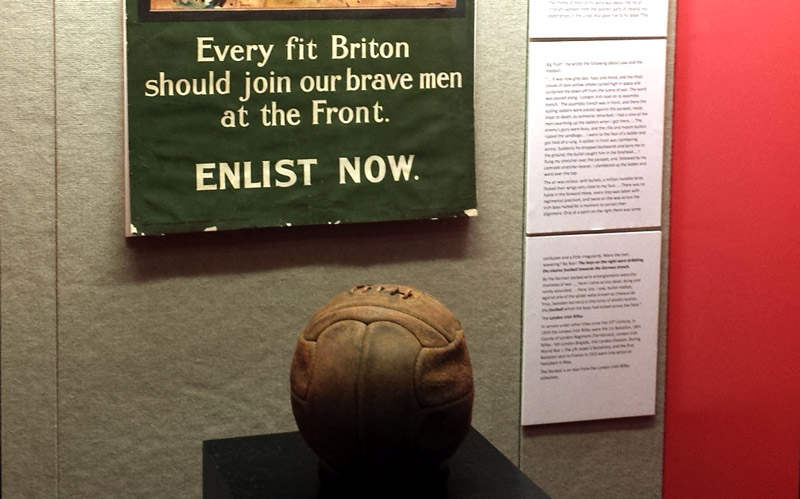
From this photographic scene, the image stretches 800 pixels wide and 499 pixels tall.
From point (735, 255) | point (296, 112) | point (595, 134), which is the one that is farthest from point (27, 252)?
point (735, 255)

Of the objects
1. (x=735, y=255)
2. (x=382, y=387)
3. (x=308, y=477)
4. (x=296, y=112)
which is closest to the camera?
(x=382, y=387)

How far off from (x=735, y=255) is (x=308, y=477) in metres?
1.63

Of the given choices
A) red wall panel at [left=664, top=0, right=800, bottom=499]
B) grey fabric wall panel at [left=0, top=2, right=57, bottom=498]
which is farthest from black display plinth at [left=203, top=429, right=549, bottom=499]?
red wall panel at [left=664, top=0, right=800, bottom=499]

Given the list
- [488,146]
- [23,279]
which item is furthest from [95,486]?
[488,146]

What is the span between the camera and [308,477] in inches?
105

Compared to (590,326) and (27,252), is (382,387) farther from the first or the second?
(590,326)

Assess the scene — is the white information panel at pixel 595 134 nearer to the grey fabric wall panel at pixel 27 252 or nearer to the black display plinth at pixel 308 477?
the black display plinth at pixel 308 477

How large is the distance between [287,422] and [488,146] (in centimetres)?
112

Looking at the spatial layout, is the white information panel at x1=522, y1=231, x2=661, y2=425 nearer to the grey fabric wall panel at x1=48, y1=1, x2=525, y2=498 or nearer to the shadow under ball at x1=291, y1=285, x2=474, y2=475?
the grey fabric wall panel at x1=48, y1=1, x2=525, y2=498

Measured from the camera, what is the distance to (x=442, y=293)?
3.65 metres

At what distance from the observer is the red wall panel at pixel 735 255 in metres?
3.26

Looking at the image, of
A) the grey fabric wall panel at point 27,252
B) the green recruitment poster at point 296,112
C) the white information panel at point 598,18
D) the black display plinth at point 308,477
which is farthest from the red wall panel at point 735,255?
the grey fabric wall panel at point 27,252

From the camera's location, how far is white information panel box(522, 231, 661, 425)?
374 centimetres

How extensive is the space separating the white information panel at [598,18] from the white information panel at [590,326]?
0.68m
